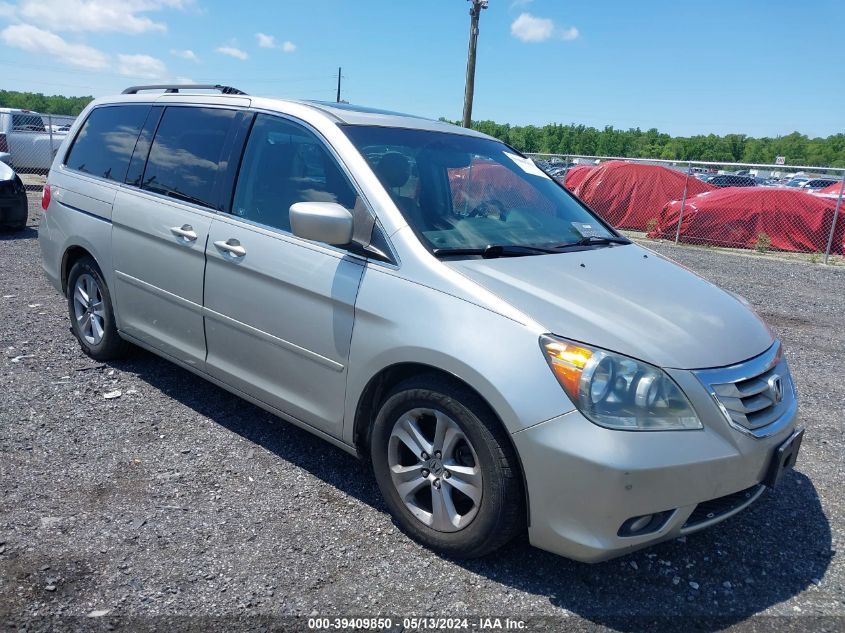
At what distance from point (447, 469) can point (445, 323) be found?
0.61 metres

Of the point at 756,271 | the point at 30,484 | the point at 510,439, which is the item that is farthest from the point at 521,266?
the point at 756,271

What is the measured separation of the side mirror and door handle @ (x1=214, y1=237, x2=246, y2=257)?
1.87 feet

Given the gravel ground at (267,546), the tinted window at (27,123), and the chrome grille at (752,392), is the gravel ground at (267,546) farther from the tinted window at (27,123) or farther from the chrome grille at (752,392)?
the tinted window at (27,123)

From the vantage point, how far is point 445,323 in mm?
2771

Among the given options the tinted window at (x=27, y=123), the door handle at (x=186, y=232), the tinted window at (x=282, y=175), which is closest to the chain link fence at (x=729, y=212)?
the tinted window at (x=282, y=175)

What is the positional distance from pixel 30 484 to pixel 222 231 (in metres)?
1.57

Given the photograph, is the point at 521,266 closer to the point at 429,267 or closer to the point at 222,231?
the point at 429,267

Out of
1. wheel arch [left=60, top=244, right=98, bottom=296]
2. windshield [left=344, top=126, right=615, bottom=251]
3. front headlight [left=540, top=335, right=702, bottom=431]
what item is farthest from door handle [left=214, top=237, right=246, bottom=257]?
front headlight [left=540, top=335, right=702, bottom=431]

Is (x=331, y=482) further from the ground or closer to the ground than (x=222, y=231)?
closer to the ground

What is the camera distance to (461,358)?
2.67 metres

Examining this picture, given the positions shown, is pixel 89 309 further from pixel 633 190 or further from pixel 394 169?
pixel 633 190

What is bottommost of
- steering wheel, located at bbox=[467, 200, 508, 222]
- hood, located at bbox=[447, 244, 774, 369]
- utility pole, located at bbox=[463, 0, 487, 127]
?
hood, located at bbox=[447, 244, 774, 369]

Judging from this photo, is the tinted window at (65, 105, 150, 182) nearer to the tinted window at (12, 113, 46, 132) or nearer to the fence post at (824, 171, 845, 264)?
the fence post at (824, 171, 845, 264)

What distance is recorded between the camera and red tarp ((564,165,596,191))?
18.1m
